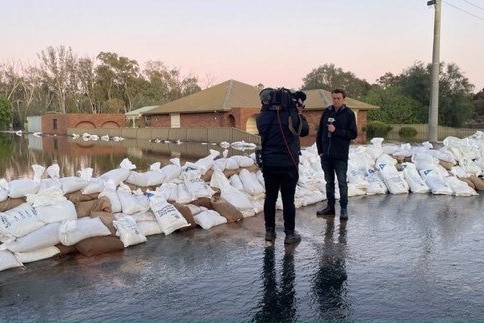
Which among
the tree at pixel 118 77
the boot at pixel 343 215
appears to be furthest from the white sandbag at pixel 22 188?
the tree at pixel 118 77

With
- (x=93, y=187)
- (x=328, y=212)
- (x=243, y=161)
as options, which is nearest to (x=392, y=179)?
(x=328, y=212)

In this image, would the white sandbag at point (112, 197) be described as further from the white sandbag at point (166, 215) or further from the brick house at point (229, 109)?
the brick house at point (229, 109)

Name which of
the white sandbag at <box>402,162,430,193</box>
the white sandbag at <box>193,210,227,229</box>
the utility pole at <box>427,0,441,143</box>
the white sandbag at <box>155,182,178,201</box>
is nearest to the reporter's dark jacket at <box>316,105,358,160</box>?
the white sandbag at <box>193,210,227,229</box>

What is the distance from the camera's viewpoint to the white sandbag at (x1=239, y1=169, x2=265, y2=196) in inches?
255

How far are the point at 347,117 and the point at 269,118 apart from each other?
144 centimetres

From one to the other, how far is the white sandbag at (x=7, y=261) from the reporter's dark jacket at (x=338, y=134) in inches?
140

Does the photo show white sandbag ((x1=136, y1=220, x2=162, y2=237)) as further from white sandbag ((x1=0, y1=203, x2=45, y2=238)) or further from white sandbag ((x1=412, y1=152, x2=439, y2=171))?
white sandbag ((x1=412, y1=152, x2=439, y2=171))

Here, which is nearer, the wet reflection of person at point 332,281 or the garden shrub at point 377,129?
the wet reflection of person at point 332,281

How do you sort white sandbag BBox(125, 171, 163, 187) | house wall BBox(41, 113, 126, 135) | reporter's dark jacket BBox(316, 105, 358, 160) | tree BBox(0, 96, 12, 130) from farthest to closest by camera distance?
tree BBox(0, 96, 12, 130) → house wall BBox(41, 113, 126, 135) → white sandbag BBox(125, 171, 163, 187) → reporter's dark jacket BBox(316, 105, 358, 160)

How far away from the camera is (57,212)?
450cm

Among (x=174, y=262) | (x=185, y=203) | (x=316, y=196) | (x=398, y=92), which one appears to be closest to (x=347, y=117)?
(x=316, y=196)

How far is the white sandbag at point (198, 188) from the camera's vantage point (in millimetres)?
5809

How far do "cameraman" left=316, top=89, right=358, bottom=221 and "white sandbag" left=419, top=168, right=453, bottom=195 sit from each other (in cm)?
262

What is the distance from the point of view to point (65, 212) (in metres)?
4.54
